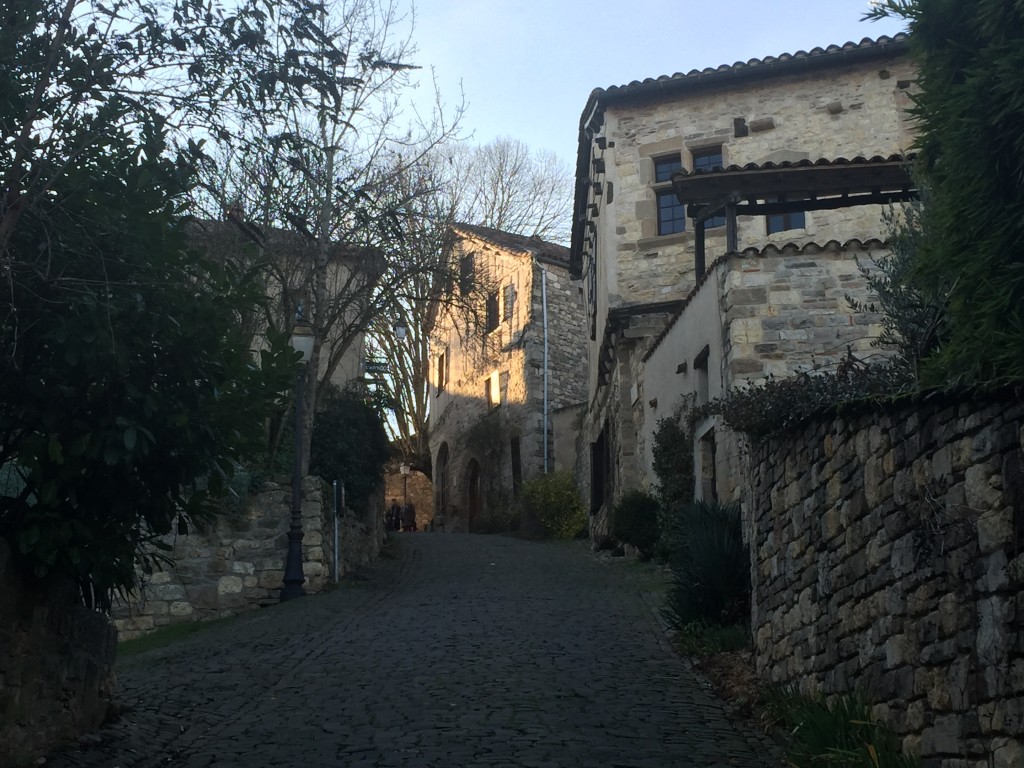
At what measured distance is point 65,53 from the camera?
6.47 meters

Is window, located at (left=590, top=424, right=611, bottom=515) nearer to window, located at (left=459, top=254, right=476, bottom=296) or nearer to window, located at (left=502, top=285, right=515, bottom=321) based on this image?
window, located at (left=459, top=254, right=476, bottom=296)

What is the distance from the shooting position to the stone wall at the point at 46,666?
614 centimetres

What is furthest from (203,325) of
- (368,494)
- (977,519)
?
(368,494)

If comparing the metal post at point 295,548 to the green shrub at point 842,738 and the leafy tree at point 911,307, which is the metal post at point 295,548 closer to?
the leafy tree at point 911,307

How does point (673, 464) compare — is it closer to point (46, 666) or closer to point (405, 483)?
point (46, 666)

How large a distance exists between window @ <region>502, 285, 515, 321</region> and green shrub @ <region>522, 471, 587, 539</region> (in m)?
7.91

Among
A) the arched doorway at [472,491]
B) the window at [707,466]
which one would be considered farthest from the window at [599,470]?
the arched doorway at [472,491]

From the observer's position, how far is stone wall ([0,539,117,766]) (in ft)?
20.1

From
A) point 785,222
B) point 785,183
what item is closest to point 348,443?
point 785,183

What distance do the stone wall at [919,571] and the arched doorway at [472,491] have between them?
26.1m

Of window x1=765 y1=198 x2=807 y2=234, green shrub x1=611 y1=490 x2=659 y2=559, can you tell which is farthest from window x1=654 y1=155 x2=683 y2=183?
green shrub x1=611 y1=490 x2=659 y2=559

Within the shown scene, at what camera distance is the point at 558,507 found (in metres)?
26.9

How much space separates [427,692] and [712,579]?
3280 millimetres

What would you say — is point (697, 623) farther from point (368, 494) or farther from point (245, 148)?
point (368, 494)
